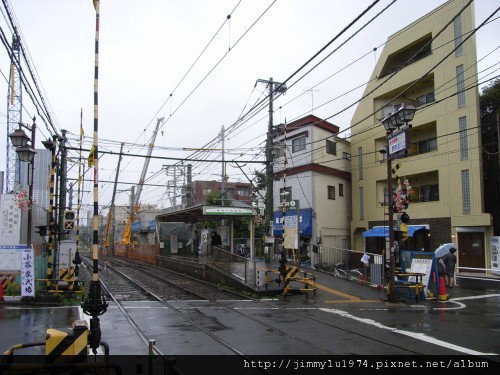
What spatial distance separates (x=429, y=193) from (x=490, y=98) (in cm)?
733

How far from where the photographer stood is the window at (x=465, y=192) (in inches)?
967

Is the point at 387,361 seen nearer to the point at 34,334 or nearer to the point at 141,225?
the point at 34,334

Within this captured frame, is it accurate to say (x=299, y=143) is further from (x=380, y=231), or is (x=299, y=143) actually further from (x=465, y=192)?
(x=465, y=192)

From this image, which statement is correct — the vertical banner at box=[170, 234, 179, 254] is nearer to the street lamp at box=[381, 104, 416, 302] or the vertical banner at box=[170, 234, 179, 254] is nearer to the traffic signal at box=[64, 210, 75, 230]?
the traffic signal at box=[64, 210, 75, 230]

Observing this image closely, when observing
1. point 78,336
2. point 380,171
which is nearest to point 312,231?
point 380,171

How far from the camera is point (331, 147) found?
31.5 metres

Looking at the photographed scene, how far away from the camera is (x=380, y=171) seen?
3000 cm

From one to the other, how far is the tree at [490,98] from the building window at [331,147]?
9.75 meters

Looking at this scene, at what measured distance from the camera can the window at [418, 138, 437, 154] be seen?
2782 centimetres

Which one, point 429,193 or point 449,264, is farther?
point 429,193

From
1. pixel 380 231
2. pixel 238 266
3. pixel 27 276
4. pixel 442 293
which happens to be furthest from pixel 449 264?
pixel 27 276

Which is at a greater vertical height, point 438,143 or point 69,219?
point 438,143

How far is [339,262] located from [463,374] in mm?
16009

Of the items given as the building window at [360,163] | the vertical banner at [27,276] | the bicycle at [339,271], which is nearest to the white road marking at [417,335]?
the bicycle at [339,271]
